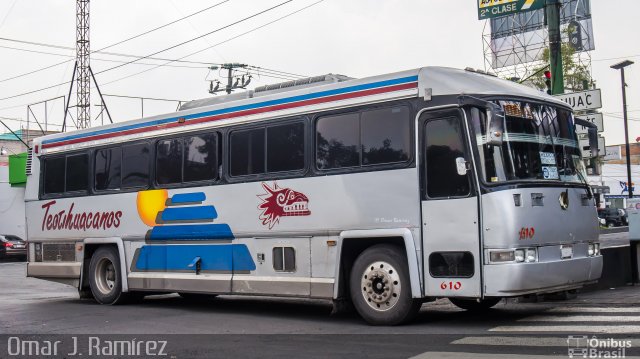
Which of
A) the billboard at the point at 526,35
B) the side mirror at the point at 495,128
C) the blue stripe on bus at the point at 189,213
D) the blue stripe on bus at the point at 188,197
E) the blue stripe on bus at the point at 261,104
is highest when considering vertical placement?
the billboard at the point at 526,35

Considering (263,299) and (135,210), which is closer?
(135,210)

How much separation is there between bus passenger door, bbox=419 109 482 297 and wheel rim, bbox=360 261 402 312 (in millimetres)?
524

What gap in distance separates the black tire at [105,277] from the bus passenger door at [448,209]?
23.6 ft

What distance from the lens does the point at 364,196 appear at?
11055mm

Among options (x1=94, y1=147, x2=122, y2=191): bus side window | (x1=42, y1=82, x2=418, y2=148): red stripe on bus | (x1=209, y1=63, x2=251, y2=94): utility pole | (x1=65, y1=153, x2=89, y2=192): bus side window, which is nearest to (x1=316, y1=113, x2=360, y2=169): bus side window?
(x1=42, y1=82, x2=418, y2=148): red stripe on bus

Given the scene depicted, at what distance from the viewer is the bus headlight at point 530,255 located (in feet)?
32.5

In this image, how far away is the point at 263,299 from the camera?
16109 millimetres

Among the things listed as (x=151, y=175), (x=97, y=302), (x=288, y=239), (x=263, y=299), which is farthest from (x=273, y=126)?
(x=97, y=302)

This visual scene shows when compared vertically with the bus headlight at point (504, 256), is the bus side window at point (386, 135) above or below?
above

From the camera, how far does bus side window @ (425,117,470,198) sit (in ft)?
33.3

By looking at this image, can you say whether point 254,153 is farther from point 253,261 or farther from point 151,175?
point 151,175

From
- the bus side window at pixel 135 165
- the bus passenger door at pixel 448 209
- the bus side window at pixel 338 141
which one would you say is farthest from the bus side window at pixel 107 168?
the bus passenger door at pixel 448 209

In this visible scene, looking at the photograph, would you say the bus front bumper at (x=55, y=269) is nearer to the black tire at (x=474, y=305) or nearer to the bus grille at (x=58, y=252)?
the bus grille at (x=58, y=252)

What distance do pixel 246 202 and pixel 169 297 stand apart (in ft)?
17.9
